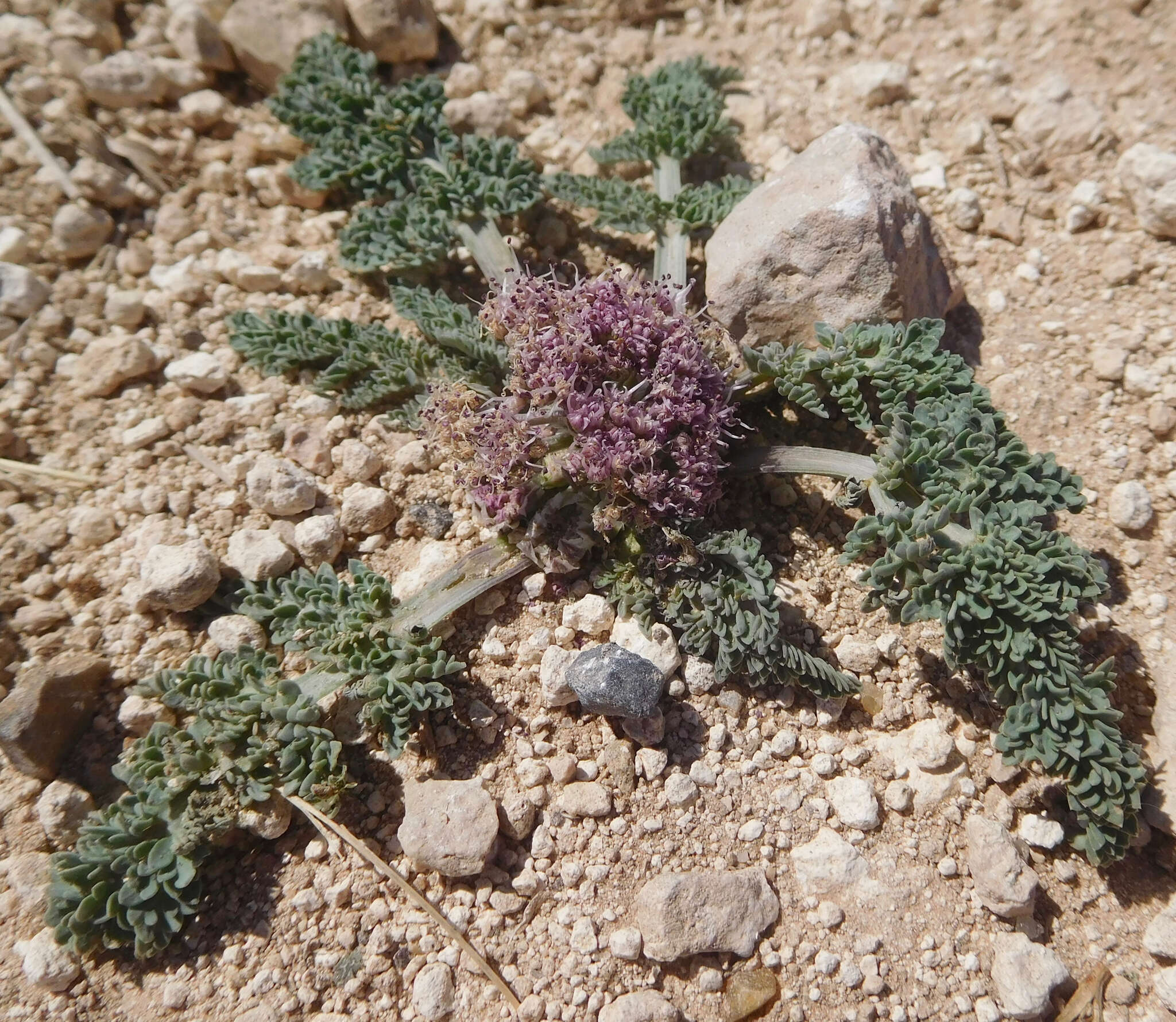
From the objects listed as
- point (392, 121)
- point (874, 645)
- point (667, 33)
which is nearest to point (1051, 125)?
point (667, 33)

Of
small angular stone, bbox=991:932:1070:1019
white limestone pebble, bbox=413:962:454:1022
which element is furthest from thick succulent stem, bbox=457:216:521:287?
small angular stone, bbox=991:932:1070:1019

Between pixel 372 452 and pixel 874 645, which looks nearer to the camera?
pixel 874 645

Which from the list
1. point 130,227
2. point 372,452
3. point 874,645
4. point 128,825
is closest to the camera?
point 128,825

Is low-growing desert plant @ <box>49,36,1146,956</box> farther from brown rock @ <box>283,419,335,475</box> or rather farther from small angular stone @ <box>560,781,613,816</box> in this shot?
small angular stone @ <box>560,781,613,816</box>

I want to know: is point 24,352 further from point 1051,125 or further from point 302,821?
point 1051,125

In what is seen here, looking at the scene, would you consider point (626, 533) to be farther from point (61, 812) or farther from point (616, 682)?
point (61, 812)

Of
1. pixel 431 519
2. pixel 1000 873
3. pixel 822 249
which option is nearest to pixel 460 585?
pixel 431 519
